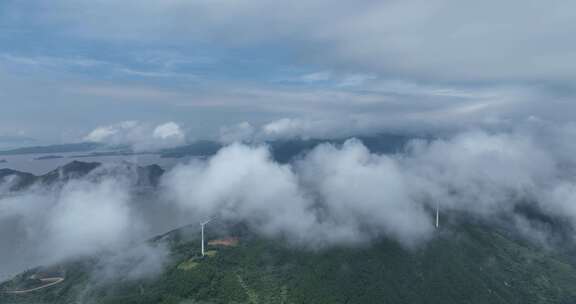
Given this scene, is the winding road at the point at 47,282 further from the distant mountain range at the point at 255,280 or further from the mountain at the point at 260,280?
the mountain at the point at 260,280

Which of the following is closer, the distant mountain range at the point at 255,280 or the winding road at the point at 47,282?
the distant mountain range at the point at 255,280

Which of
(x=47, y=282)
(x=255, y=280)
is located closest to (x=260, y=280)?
(x=255, y=280)

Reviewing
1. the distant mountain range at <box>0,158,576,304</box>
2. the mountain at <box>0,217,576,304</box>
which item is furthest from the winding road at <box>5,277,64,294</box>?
the mountain at <box>0,217,576,304</box>

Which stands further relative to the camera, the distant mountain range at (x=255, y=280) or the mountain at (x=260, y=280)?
the distant mountain range at (x=255, y=280)

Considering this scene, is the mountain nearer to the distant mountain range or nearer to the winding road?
the distant mountain range

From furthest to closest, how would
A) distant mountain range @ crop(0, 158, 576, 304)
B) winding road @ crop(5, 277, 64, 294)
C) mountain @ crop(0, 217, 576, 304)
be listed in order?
winding road @ crop(5, 277, 64, 294) → distant mountain range @ crop(0, 158, 576, 304) → mountain @ crop(0, 217, 576, 304)

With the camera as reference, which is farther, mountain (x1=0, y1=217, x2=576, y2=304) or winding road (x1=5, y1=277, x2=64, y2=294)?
winding road (x1=5, y1=277, x2=64, y2=294)

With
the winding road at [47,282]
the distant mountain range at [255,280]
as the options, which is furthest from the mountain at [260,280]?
the winding road at [47,282]

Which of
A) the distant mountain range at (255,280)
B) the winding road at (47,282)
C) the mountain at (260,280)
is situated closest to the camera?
the mountain at (260,280)

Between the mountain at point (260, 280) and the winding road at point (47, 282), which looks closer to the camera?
the mountain at point (260, 280)

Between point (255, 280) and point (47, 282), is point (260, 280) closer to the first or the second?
point (255, 280)

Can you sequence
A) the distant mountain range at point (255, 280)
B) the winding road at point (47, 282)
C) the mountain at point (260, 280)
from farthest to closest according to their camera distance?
the winding road at point (47, 282) < the distant mountain range at point (255, 280) < the mountain at point (260, 280)

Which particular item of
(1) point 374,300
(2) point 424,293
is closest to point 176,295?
(1) point 374,300
